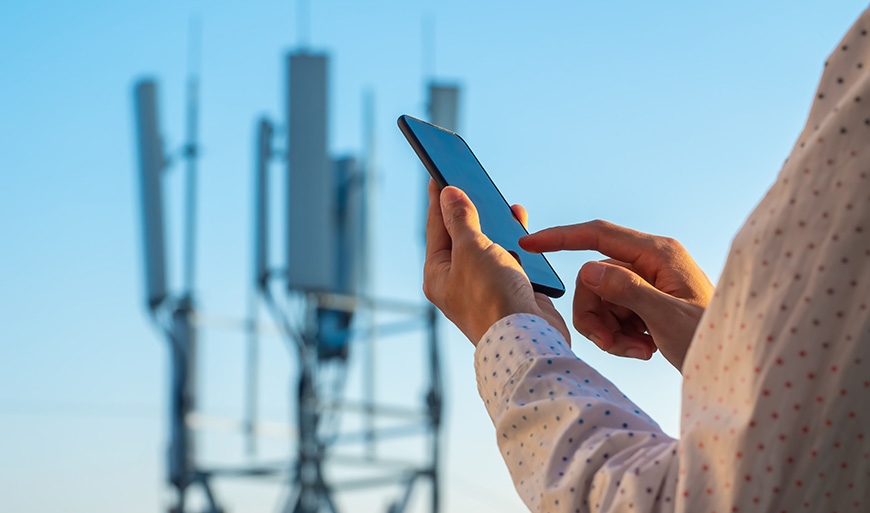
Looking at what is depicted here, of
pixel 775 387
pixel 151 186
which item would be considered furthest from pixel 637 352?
pixel 151 186

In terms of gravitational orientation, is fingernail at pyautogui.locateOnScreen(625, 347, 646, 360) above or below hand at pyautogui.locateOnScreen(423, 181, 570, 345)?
below

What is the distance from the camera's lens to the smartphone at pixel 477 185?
5.23ft

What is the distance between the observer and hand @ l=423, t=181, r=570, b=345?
1.18 meters

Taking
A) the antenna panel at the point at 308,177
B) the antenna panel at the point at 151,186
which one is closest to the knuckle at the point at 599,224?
the antenna panel at the point at 308,177

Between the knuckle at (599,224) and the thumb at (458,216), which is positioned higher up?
the thumb at (458,216)

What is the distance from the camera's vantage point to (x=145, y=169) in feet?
31.5

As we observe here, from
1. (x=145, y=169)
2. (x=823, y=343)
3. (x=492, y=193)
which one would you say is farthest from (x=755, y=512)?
(x=145, y=169)

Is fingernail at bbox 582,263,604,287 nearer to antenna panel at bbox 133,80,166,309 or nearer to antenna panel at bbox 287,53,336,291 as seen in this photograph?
antenna panel at bbox 287,53,336,291

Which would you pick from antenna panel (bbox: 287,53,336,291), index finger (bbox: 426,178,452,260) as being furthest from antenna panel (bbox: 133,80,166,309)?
index finger (bbox: 426,178,452,260)

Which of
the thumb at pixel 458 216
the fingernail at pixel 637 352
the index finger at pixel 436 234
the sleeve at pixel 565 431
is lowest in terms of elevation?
the fingernail at pixel 637 352

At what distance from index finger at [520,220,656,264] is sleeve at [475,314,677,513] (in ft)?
1.74

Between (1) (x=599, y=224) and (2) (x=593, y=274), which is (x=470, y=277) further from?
(1) (x=599, y=224)

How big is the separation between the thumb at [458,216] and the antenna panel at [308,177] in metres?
7.51

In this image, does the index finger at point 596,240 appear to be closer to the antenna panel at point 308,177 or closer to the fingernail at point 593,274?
the fingernail at point 593,274
